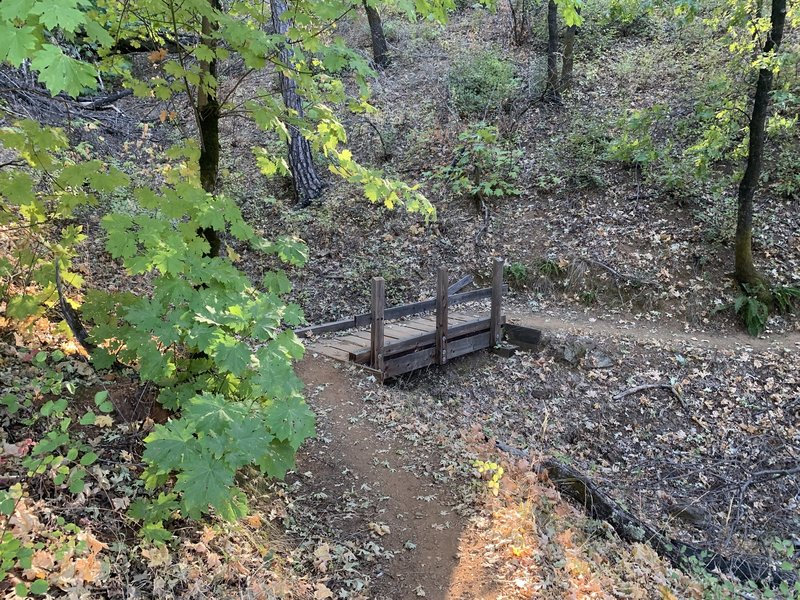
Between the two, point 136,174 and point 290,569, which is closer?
point 290,569

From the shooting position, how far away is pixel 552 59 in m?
17.8

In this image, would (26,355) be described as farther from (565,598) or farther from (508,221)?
(508,221)

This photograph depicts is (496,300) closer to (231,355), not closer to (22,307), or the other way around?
(231,355)

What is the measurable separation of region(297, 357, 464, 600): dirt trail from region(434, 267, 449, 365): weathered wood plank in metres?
2.94

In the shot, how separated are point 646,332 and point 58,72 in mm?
11065

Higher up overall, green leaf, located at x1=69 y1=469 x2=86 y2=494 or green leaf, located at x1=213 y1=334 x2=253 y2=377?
green leaf, located at x1=213 y1=334 x2=253 y2=377

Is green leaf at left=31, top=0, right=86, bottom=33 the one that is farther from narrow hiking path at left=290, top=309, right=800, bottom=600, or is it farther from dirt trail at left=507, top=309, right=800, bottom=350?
dirt trail at left=507, top=309, right=800, bottom=350

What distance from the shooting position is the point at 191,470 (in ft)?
9.98

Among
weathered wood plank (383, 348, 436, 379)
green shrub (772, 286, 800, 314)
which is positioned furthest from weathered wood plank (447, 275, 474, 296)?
green shrub (772, 286, 800, 314)

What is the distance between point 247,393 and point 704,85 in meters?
16.8

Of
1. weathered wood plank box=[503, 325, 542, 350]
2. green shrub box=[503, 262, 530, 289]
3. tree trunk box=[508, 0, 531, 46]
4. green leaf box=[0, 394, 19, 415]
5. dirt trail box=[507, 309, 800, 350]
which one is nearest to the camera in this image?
green leaf box=[0, 394, 19, 415]

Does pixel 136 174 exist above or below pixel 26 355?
above

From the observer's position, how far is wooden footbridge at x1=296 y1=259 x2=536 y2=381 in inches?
336

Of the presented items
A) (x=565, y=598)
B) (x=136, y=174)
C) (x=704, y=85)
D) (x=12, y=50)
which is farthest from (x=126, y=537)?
(x=704, y=85)
